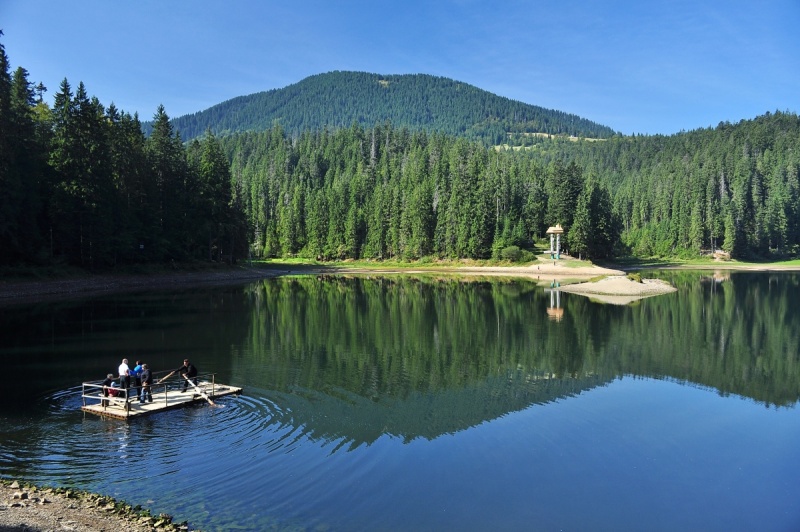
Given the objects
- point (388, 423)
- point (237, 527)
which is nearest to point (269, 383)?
point (388, 423)

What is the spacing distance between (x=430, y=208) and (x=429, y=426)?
111 meters

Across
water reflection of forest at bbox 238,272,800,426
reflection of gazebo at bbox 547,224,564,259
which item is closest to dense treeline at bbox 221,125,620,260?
reflection of gazebo at bbox 547,224,564,259

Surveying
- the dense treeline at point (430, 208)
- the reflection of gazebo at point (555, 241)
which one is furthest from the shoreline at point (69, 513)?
the dense treeline at point (430, 208)

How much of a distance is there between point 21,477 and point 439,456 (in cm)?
1102

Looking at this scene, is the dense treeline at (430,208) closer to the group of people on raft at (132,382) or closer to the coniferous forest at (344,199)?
the coniferous forest at (344,199)

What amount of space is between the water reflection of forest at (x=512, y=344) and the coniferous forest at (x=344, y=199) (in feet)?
79.9

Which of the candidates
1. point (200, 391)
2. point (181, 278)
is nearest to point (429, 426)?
point (200, 391)

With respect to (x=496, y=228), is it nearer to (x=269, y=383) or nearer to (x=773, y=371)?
(x=773, y=371)

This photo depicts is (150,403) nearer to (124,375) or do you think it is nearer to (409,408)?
(124,375)

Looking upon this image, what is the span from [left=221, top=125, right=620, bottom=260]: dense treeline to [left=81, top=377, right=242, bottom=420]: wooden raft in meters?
94.0

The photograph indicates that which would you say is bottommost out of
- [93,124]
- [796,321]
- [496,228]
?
[796,321]

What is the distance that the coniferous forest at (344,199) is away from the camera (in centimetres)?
6231

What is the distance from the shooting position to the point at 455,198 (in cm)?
12494

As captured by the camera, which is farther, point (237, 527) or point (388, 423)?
point (388, 423)
